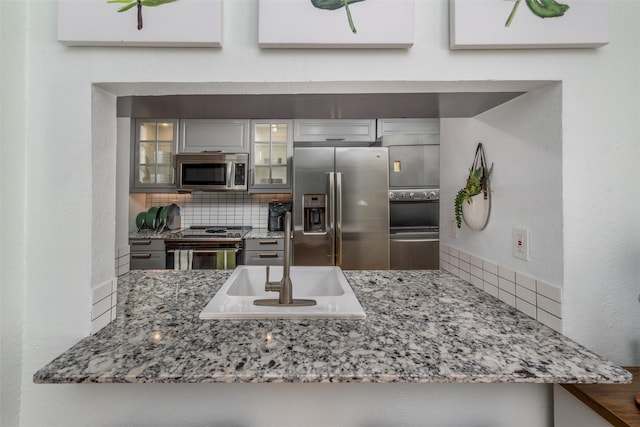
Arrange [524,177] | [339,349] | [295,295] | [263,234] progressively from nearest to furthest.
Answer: [339,349] → [524,177] → [295,295] → [263,234]

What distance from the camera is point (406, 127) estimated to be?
312 cm

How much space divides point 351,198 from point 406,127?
39.6 inches

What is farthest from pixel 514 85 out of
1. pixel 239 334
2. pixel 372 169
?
pixel 372 169

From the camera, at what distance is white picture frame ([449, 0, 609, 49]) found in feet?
2.66

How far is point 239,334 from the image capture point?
839mm

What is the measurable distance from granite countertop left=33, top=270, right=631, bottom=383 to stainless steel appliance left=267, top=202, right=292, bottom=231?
216 centimetres

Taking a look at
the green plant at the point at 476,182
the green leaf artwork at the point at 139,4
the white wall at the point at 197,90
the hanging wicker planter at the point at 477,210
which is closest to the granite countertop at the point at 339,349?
the white wall at the point at 197,90

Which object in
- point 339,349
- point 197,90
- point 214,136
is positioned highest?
point 214,136

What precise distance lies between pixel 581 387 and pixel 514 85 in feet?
2.63

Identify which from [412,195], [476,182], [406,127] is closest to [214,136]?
[406,127]

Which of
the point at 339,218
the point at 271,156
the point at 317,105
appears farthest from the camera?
the point at 271,156

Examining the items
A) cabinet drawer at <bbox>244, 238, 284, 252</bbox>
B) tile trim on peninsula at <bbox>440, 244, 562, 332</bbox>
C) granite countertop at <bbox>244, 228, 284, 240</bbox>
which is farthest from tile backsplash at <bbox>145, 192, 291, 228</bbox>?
tile trim on peninsula at <bbox>440, 244, 562, 332</bbox>

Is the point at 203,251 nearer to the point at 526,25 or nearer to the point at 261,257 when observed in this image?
the point at 261,257

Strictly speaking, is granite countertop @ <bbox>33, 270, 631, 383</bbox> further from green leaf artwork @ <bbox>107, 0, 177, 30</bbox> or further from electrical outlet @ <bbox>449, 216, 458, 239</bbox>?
green leaf artwork @ <bbox>107, 0, 177, 30</bbox>
